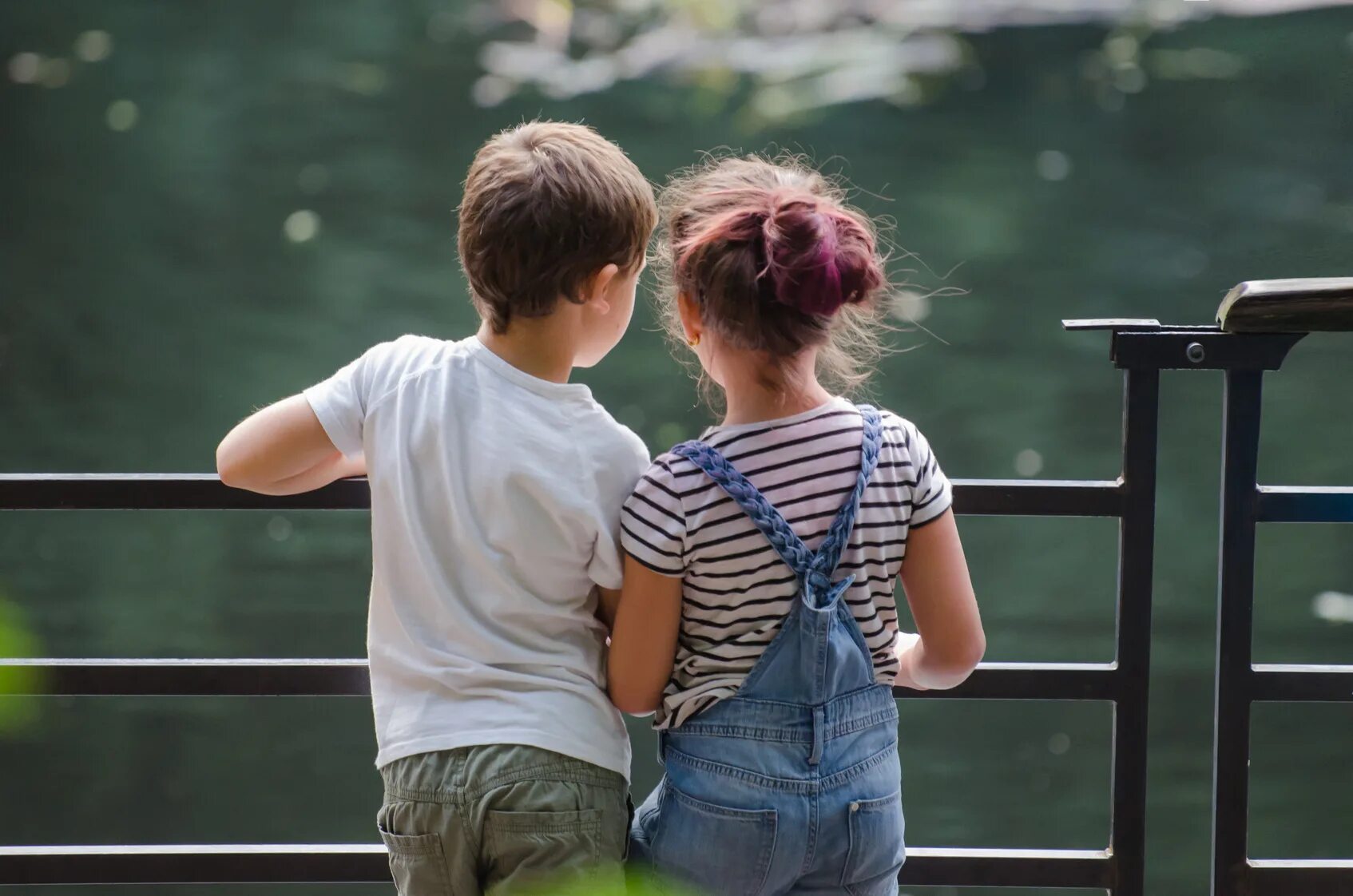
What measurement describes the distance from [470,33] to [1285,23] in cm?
193

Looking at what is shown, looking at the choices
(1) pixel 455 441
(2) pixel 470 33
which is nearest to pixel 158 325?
(2) pixel 470 33

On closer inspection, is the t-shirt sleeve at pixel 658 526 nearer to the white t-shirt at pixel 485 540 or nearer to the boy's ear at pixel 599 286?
the white t-shirt at pixel 485 540

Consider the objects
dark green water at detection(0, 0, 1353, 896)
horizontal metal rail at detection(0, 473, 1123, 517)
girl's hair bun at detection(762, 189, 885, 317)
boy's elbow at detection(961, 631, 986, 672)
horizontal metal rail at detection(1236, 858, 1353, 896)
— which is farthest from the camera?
dark green water at detection(0, 0, 1353, 896)

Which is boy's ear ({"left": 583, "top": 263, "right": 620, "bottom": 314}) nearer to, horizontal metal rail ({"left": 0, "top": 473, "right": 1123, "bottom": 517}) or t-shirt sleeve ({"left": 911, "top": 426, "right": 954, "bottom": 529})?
t-shirt sleeve ({"left": 911, "top": 426, "right": 954, "bottom": 529})

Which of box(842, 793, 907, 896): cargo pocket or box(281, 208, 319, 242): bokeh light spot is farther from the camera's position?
box(281, 208, 319, 242): bokeh light spot

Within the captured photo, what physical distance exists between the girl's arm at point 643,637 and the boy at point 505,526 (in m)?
0.02

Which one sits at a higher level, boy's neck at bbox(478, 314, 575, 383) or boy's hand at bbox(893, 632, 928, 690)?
boy's neck at bbox(478, 314, 575, 383)

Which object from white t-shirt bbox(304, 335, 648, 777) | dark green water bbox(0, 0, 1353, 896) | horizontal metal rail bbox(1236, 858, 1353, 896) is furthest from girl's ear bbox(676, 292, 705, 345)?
dark green water bbox(0, 0, 1353, 896)

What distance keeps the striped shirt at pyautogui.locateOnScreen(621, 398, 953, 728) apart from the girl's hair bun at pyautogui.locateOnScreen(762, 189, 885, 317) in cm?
10

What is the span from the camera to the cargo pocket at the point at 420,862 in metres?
1.04

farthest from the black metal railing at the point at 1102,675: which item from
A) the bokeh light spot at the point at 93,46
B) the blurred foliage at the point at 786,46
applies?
the bokeh light spot at the point at 93,46

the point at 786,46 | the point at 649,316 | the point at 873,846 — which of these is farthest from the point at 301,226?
the point at 873,846

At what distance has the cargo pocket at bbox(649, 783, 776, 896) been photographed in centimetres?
103

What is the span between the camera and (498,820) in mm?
1016
